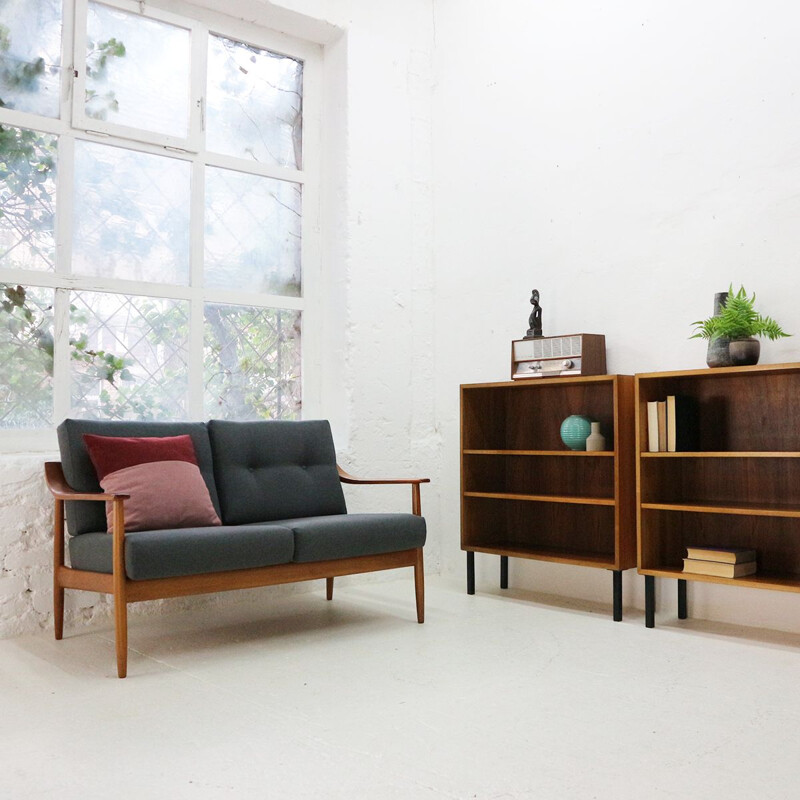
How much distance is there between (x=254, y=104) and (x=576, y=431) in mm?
2534

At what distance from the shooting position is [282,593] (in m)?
4.40

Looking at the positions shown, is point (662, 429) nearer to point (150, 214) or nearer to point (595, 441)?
point (595, 441)

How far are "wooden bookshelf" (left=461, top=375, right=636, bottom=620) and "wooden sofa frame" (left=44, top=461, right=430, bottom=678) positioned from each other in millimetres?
646

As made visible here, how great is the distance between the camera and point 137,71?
429 centimetres

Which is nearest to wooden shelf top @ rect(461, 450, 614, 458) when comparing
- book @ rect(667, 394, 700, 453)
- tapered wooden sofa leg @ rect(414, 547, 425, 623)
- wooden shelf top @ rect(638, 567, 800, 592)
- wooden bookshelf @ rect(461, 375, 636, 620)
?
wooden bookshelf @ rect(461, 375, 636, 620)

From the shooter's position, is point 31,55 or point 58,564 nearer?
point 58,564

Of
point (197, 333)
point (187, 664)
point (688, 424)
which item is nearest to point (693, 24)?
point (688, 424)

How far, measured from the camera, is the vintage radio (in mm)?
4043

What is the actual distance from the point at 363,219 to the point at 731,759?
3531 mm

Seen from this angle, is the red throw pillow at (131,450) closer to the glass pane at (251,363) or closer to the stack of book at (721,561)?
the glass pane at (251,363)

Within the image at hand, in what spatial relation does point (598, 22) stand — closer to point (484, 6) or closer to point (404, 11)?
point (484, 6)

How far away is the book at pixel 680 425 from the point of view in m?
3.61

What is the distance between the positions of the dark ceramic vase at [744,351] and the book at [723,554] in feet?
2.46

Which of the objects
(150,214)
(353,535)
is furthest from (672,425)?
(150,214)
